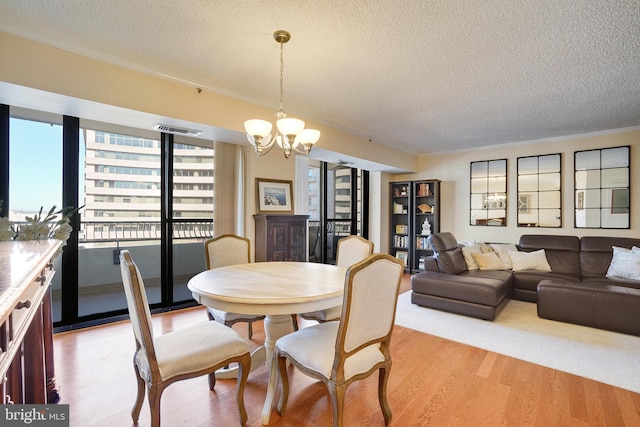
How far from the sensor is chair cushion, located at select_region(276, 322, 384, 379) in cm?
156

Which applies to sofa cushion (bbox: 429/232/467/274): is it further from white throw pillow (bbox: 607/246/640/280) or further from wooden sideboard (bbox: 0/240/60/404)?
wooden sideboard (bbox: 0/240/60/404)

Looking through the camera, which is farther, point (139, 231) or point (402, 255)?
point (402, 255)

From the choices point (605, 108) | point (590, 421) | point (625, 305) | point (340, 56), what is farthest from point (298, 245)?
point (605, 108)

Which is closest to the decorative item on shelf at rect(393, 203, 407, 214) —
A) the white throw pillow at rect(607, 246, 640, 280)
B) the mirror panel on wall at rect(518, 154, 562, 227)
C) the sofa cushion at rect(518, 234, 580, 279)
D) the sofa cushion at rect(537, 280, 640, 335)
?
the mirror panel on wall at rect(518, 154, 562, 227)

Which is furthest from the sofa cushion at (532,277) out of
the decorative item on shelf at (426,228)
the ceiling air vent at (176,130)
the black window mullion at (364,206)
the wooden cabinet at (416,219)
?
the ceiling air vent at (176,130)

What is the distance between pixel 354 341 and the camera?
5.02ft

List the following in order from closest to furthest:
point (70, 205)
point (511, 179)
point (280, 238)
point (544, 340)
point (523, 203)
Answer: point (544, 340)
point (70, 205)
point (280, 238)
point (523, 203)
point (511, 179)

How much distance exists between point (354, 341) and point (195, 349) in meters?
0.88

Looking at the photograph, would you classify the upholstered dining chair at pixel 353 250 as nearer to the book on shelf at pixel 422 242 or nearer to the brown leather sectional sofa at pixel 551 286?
the brown leather sectional sofa at pixel 551 286

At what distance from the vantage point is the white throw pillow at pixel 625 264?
367 centimetres

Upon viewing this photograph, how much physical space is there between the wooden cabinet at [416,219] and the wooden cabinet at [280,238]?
9.27 ft

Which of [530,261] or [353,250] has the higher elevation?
[353,250]

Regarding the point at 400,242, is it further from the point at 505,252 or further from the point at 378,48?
the point at 378,48

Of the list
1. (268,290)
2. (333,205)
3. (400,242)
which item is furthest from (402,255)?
(268,290)
